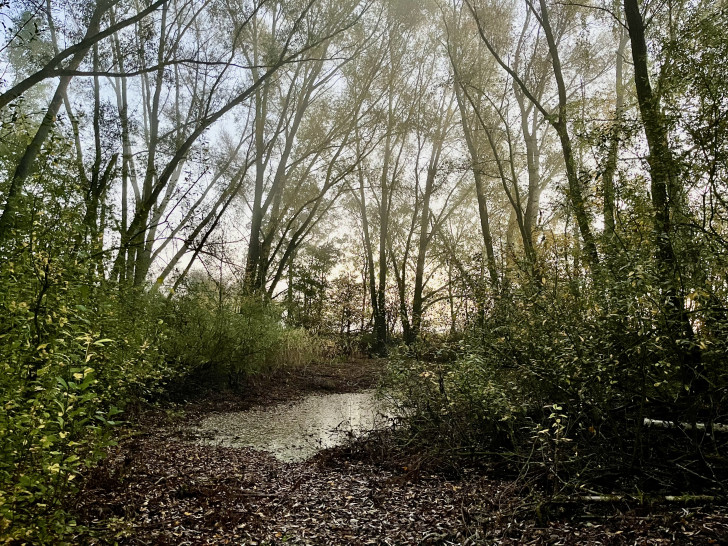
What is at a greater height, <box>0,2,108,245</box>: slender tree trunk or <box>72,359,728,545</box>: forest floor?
<box>0,2,108,245</box>: slender tree trunk

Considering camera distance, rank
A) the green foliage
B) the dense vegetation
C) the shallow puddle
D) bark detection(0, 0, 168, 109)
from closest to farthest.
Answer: the dense vegetation
bark detection(0, 0, 168, 109)
the shallow puddle
the green foliage

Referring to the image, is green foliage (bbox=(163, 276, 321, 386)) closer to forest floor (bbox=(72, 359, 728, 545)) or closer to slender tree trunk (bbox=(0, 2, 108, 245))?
forest floor (bbox=(72, 359, 728, 545))

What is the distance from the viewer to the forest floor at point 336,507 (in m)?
2.48

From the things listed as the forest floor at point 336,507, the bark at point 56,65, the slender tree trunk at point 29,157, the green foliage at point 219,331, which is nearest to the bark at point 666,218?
the forest floor at point 336,507

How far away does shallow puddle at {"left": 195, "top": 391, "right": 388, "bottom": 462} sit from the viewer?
193 inches

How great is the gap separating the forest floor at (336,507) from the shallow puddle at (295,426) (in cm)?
43

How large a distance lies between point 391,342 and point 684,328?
11590 millimetres

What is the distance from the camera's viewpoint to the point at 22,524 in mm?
1865

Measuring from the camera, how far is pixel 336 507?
320 centimetres

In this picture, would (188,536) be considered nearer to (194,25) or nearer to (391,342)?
(194,25)

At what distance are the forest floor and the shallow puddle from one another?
17.1 inches

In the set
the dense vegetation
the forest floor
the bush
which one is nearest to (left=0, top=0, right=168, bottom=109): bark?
the dense vegetation

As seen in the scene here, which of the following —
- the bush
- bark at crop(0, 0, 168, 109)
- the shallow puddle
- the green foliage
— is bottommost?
the shallow puddle

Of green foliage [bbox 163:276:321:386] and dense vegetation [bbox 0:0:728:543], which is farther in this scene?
green foliage [bbox 163:276:321:386]
